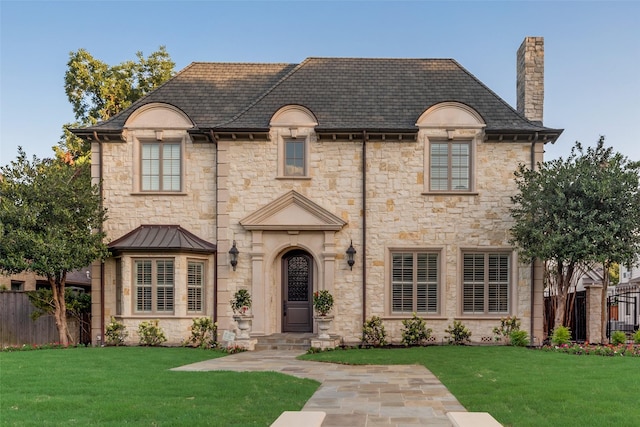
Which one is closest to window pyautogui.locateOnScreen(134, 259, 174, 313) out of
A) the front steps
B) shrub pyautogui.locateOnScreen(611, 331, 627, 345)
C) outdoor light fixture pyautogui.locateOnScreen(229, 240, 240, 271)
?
outdoor light fixture pyautogui.locateOnScreen(229, 240, 240, 271)

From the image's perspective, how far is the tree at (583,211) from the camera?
13.7m

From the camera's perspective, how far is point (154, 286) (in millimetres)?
15305

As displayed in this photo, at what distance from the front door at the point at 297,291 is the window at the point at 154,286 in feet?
11.0

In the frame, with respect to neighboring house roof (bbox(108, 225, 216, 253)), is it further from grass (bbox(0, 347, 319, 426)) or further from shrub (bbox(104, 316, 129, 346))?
grass (bbox(0, 347, 319, 426))

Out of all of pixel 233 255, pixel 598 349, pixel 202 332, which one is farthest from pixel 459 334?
pixel 202 332

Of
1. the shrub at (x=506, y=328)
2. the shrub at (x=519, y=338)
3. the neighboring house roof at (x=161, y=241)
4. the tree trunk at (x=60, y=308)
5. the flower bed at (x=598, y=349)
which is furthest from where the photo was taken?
the shrub at (x=506, y=328)

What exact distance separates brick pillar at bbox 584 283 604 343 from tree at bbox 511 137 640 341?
945mm

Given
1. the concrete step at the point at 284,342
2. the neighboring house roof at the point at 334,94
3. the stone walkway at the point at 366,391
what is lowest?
the concrete step at the point at 284,342

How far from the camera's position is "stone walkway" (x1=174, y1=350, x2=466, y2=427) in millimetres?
6914

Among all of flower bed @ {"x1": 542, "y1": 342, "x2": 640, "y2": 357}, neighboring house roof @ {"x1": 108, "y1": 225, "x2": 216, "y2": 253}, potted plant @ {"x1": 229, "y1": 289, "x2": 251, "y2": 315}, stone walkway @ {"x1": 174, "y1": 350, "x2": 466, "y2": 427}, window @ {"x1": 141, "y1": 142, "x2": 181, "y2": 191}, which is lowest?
flower bed @ {"x1": 542, "y1": 342, "x2": 640, "y2": 357}

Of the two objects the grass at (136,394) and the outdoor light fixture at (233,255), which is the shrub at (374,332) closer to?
the outdoor light fixture at (233,255)

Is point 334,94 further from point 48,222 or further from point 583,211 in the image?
point 48,222

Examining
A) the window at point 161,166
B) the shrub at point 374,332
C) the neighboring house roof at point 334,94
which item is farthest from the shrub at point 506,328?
the window at point 161,166

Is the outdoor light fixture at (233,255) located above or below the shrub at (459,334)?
above
